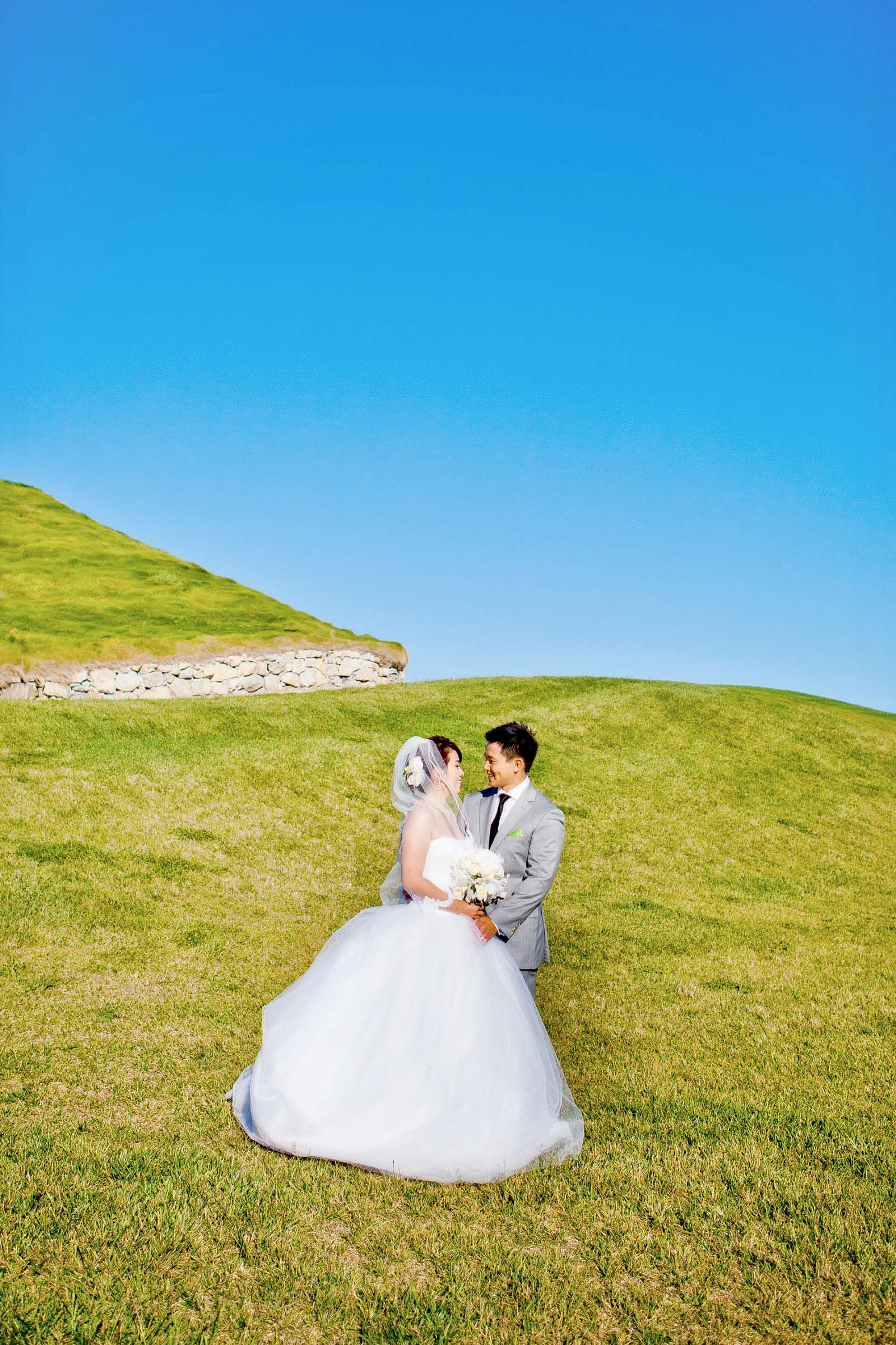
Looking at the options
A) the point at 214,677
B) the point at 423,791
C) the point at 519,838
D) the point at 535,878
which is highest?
the point at 214,677

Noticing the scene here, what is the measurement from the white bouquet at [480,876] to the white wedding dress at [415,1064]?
22 cm

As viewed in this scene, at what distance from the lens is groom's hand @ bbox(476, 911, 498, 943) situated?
267 inches

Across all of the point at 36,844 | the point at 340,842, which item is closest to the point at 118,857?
the point at 36,844

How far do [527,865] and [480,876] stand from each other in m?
1.22

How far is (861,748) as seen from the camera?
1013 inches

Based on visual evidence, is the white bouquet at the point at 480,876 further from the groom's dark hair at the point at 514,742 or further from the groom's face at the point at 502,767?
the groom's dark hair at the point at 514,742

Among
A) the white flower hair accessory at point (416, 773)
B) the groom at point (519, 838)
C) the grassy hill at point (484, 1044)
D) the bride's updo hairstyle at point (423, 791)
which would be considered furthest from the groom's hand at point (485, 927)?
the grassy hill at point (484, 1044)

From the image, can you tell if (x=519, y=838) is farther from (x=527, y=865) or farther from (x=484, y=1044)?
(x=484, y=1044)

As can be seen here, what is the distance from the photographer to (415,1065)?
6.25 m

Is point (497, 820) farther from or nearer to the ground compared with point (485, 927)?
farther from the ground

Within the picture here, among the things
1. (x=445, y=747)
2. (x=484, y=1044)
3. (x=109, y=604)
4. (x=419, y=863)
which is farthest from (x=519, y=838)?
(x=109, y=604)

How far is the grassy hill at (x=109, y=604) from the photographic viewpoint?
28.7 meters

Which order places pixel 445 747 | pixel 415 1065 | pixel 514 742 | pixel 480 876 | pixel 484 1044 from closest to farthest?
pixel 415 1065 < pixel 484 1044 < pixel 480 876 < pixel 514 742 < pixel 445 747

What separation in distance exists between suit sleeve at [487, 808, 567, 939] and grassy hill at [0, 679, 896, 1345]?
1802mm
